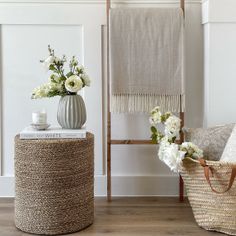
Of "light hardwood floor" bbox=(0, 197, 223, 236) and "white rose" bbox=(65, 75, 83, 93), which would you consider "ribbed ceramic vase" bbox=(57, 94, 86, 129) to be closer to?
"white rose" bbox=(65, 75, 83, 93)

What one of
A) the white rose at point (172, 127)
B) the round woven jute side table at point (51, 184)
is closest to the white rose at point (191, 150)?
the white rose at point (172, 127)

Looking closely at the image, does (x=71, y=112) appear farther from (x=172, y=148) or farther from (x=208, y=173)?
(x=208, y=173)

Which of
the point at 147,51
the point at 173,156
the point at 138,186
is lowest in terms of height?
the point at 138,186

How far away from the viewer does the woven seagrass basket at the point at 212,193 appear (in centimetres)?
229

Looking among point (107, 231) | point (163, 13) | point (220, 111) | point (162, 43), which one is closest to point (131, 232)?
point (107, 231)

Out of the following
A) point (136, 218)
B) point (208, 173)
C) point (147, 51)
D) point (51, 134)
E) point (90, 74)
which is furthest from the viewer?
point (90, 74)

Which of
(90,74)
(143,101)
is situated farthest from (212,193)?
(90,74)

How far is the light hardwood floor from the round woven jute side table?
3.8 inches

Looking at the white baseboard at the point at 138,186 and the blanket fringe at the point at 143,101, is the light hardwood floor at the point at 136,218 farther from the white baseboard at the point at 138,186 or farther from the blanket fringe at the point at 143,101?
the blanket fringe at the point at 143,101

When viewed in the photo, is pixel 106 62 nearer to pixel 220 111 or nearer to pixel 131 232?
pixel 220 111

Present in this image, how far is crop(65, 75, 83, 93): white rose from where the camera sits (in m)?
2.52

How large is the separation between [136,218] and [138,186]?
→ 46 centimetres

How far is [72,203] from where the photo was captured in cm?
242

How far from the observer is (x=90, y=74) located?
9.90 feet
